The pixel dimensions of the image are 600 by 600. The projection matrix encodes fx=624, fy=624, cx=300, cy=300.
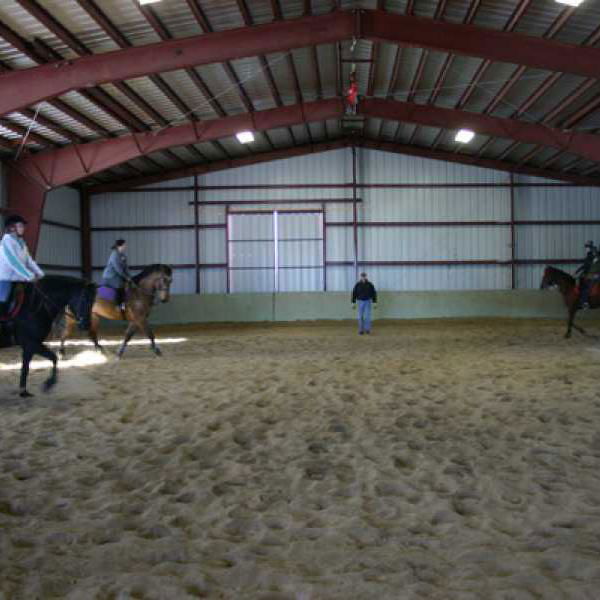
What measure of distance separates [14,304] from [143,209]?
17116 millimetres

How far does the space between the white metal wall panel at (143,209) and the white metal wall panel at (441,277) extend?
7649 mm

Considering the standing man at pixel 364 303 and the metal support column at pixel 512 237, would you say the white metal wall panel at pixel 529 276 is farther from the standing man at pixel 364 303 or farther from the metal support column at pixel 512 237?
the standing man at pixel 364 303

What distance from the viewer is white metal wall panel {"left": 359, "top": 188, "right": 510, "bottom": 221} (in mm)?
24375

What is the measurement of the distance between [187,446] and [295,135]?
18958mm

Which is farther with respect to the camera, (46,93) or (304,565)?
(46,93)

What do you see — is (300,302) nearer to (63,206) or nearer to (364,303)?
(364,303)

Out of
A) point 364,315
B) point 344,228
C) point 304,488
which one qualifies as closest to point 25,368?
point 304,488

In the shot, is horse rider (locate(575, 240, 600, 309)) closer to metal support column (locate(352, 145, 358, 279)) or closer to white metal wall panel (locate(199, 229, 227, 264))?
metal support column (locate(352, 145, 358, 279))

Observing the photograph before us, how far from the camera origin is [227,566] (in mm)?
3111

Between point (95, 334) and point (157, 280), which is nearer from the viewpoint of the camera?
point (157, 280)

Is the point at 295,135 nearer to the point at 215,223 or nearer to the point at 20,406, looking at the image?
the point at 215,223

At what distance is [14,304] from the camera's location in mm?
7879

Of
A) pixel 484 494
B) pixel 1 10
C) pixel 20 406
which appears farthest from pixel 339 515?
pixel 1 10

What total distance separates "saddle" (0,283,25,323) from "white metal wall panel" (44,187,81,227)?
14426mm
